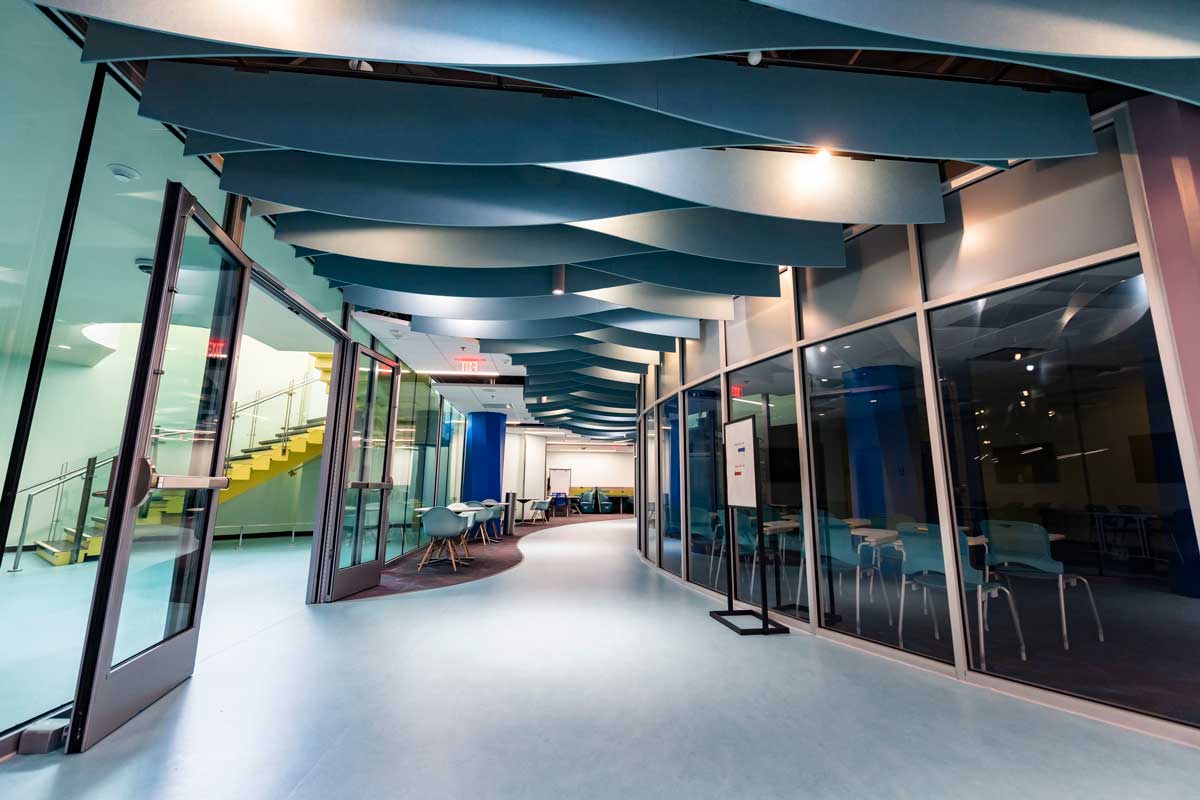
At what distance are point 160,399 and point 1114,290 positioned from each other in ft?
18.7

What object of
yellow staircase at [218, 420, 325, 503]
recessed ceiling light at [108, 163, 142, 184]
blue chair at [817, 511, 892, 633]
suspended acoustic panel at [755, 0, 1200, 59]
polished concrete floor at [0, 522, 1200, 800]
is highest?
suspended acoustic panel at [755, 0, 1200, 59]

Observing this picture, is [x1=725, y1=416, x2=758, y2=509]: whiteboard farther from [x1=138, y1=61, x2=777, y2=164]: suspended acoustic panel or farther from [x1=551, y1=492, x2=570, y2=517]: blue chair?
[x1=551, y1=492, x2=570, y2=517]: blue chair

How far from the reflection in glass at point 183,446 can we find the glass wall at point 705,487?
5051mm

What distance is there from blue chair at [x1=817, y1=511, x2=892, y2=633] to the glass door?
504cm

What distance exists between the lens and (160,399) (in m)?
2.93

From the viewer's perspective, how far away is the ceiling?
2236 millimetres

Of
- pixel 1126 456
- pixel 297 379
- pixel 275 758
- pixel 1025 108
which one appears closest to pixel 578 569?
pixel 275 758

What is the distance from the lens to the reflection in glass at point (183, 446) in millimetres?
2904

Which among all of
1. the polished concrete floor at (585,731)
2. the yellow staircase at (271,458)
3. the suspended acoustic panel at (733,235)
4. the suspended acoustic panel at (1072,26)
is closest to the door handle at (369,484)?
the polished concrete floor at (585,731)

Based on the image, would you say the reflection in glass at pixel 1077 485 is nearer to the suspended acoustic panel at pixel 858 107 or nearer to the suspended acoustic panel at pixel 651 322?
the suspended acoustic panel at pixel 858 107

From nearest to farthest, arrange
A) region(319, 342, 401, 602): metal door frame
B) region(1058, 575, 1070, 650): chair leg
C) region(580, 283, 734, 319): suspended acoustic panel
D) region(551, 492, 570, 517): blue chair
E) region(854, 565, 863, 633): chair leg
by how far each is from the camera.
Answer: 1. region(1058, 575, 1070, 650): chair leg
2. region(854, 565, 863, 633): chair leg
3. region(580, 283, 734, 319): suspended acoustic panel
4. region(319, 342, 401, 602): metal door frame
5. region(551, 492, 570, 517): blue chair

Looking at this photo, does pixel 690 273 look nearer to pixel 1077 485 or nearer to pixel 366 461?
pixel 1077 485

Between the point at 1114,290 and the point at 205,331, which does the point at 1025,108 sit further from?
the point at 205,331

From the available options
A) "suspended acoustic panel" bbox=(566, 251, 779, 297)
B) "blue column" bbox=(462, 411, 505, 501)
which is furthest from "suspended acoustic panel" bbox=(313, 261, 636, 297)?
"blue column" bbox=(462, 411, 505, 501)
